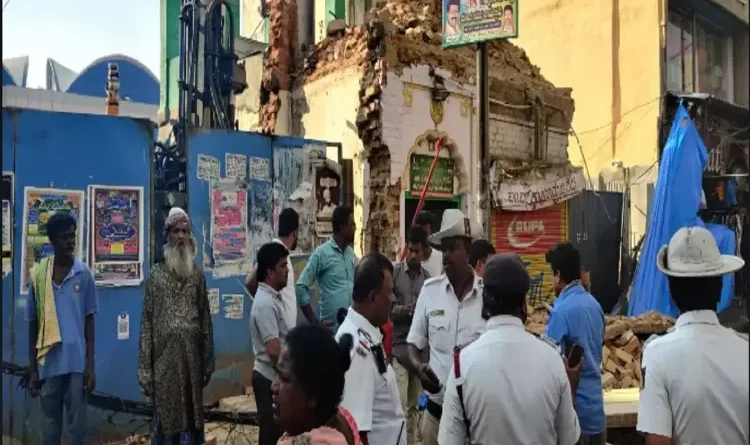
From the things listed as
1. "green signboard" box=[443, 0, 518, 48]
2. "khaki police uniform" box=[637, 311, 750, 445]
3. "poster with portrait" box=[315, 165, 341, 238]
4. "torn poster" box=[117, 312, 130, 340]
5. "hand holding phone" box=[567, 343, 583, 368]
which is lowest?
"torn poster" box=[117, 312, 130, 340]

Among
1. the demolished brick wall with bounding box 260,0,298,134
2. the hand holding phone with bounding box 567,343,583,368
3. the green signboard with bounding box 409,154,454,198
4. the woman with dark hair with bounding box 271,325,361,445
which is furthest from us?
the demolished brick wall with bounding box 260,0,298,134

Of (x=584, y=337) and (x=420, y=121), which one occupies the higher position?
(x=420, y=121)

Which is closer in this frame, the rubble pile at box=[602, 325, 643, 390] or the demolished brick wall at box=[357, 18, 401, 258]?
the rubble pile at box=[602, 325, 643, 390]

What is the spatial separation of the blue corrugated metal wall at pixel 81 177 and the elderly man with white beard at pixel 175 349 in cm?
172

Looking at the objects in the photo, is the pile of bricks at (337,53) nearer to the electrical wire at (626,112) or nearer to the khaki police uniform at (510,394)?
the khaki police uniform at (510,394)

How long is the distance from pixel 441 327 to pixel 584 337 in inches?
33.5

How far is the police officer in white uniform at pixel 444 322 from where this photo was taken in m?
4.26

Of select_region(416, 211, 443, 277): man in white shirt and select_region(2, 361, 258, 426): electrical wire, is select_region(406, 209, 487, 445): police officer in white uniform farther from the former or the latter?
select_region(2, 361, 258, 426): electrical wire

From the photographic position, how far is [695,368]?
7.86 ft

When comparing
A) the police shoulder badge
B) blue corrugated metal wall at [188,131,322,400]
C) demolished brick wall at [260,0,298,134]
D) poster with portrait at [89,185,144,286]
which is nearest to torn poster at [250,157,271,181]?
blue corrugated metal wall at [188,131,322,400]

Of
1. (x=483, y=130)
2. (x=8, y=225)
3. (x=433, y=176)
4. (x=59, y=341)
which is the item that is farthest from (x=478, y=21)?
(x=59, y=341)

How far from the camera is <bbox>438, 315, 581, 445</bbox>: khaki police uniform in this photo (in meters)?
2.62

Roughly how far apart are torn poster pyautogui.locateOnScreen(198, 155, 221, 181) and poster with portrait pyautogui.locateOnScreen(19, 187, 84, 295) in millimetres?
1602

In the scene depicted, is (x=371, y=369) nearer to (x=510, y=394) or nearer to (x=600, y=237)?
(x=510, y=394)
